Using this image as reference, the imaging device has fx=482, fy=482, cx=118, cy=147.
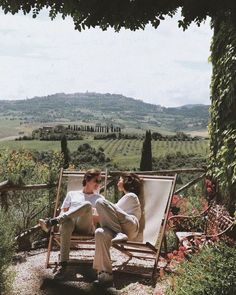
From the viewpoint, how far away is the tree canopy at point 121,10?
3209 mm

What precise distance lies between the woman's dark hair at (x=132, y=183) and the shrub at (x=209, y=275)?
5.84ft

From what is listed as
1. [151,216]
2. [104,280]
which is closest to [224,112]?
[151,216]

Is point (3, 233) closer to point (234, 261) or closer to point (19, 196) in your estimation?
point (234, 261)

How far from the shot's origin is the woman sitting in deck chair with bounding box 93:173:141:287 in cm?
482

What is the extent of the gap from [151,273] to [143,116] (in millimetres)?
183678

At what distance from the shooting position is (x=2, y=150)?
1028 cm

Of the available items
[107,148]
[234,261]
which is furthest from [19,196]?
[107,148]

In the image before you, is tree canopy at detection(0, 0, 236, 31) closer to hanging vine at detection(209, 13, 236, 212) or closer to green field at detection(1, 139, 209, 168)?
hanging vine at detection(209, 13, 236, 212)

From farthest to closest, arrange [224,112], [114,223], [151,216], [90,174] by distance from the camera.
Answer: [224,112] → [90,174] → [151,216] → [114,223]

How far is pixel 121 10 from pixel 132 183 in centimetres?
269

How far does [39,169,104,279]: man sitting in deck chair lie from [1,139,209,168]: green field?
199 ft

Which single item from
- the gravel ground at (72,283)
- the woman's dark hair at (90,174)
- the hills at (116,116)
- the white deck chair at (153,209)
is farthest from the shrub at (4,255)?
the hills at (116,116)

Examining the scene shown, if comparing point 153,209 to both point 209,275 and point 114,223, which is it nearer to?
point 114,223

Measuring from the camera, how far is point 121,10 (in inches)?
130
